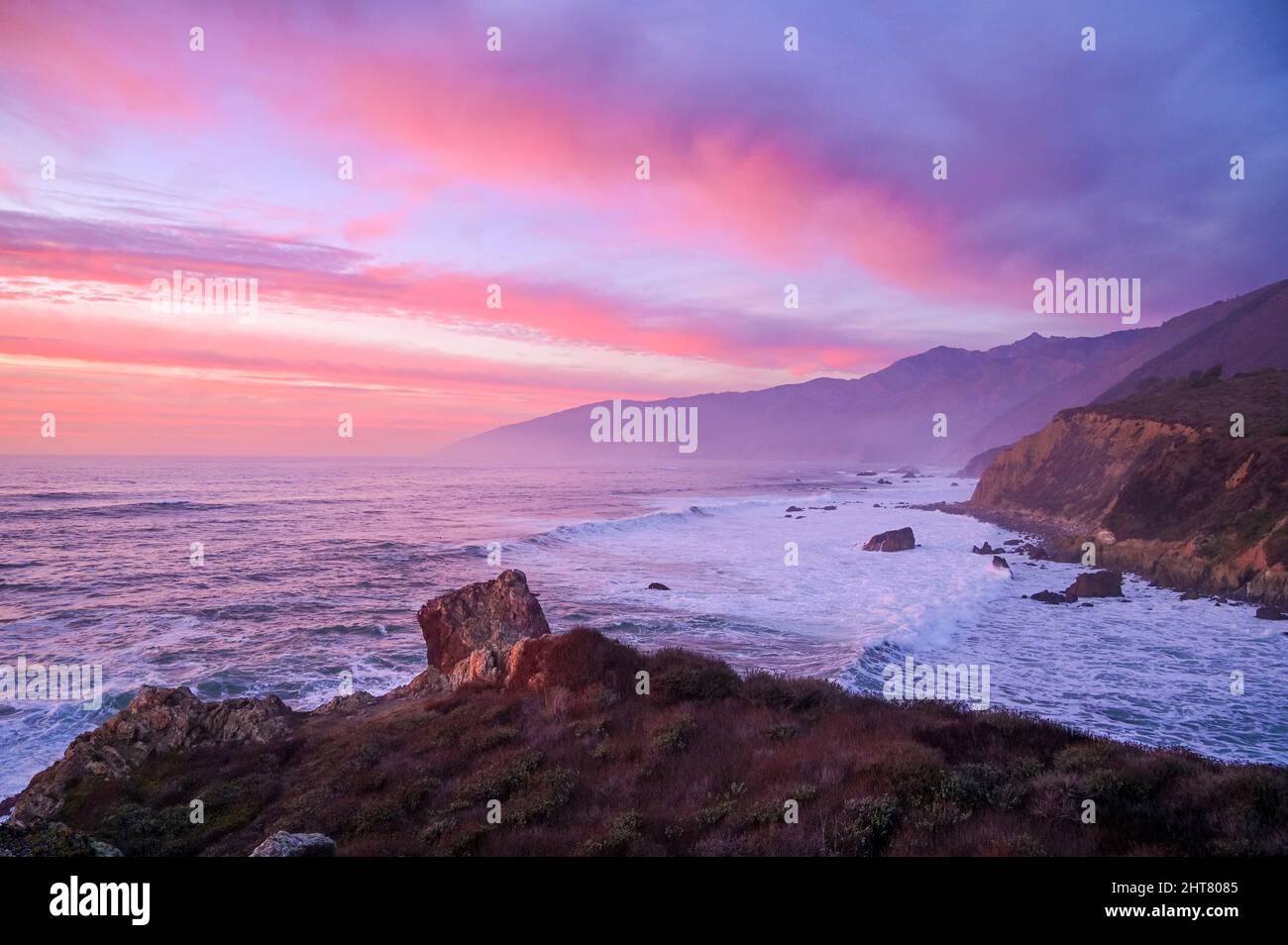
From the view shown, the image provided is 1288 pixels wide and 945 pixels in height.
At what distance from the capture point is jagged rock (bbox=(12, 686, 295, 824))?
41.3ft

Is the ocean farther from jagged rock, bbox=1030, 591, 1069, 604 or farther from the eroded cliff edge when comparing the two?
the eroded cliff edge

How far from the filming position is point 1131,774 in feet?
28.6

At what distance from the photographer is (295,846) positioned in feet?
24.6

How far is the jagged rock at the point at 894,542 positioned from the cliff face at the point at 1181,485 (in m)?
10.3

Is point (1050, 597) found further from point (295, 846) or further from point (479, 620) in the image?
point (295, 846)

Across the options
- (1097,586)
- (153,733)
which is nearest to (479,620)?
(153,733)

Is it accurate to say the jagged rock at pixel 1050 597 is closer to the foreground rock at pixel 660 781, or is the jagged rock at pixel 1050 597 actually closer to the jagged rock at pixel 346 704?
the foreground rock at pixel 660 781

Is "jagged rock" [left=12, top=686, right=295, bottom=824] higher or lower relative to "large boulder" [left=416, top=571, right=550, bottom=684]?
lower

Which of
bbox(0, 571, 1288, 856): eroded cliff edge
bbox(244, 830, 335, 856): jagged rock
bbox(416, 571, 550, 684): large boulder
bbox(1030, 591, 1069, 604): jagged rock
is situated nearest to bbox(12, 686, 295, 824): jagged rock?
bbox(0, 571, 1288, 856): eroded cliff edge

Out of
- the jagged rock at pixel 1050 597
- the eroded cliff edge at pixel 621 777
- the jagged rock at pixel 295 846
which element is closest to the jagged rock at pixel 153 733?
the eroded cliff edge at pixel 621 777

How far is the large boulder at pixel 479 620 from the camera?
64.6 ft

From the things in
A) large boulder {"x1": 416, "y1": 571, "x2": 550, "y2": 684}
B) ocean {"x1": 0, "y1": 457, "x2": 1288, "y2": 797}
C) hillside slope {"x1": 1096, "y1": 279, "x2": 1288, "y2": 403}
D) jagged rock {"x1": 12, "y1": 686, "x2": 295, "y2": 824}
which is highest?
hillside slope {"x1": 1096, "y1": 279, "x2": 1288, "y2": 403}

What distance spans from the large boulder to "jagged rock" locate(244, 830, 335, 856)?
1105 centimetres
